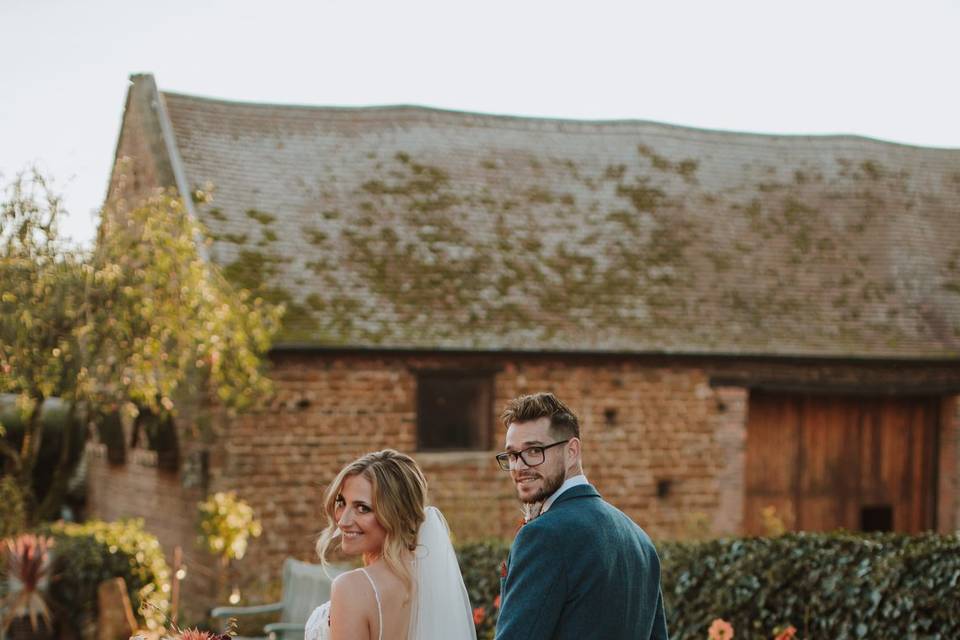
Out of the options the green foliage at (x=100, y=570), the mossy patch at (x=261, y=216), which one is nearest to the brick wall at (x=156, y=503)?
A: the green foliage at (x=100, y=570)

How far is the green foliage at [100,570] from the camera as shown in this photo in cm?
1102

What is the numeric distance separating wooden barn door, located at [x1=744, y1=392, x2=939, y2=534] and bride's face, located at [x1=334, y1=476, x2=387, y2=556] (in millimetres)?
13103

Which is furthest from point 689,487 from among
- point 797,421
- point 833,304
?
point 833,304

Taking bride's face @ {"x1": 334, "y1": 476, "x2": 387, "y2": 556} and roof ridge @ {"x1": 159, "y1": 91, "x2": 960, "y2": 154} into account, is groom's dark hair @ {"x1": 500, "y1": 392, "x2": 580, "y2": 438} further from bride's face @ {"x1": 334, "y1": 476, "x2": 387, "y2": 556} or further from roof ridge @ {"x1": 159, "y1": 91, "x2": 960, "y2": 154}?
roof ridge @ {"x1": 159, "y1": 91, "x2": 960, "y2": 154}

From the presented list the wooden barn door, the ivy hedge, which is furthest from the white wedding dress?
the wooden barn door

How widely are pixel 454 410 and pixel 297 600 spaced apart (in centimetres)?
554

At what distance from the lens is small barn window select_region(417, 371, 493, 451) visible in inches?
582

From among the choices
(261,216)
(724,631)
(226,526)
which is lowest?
(226,526)

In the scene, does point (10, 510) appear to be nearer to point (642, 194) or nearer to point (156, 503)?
point (156, 503)

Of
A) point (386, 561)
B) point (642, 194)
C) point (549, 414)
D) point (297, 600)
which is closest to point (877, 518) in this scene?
point (642, 194)

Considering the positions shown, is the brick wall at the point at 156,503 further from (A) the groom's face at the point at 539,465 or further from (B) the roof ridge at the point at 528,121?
(A) the groom's face at the point at 539,465

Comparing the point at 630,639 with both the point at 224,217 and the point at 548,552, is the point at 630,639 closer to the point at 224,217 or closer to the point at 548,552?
the point at 548,552

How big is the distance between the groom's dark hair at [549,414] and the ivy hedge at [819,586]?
3247mm

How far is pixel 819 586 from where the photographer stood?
652 centimetres
